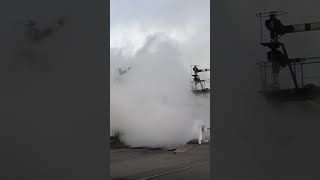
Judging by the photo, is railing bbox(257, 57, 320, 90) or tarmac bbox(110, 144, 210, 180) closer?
railing bbox(257, 57, 320, 90)

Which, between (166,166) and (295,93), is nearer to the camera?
(295,93)

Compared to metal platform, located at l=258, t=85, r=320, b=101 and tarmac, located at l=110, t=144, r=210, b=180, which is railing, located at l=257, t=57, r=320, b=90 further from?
tarmac, located at l=110, t=144, r=210, b=180

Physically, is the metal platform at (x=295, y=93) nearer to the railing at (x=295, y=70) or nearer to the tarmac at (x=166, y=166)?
the railing at (x=295, y=70)

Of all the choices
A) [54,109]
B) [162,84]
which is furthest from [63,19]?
[162,84]

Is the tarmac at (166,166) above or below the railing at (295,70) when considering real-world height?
below

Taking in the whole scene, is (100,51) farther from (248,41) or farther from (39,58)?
(248,41)

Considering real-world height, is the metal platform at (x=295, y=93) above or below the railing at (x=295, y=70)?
below

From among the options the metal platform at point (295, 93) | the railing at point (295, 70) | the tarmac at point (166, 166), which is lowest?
the tarmac at point (166, 166)

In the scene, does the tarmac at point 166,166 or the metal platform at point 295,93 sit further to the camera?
the tarmac at point 166,166

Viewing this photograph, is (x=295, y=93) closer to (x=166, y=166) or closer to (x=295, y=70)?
(x=295, y=70)

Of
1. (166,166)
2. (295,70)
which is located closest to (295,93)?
(295,70)

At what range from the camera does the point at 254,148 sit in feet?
27.4

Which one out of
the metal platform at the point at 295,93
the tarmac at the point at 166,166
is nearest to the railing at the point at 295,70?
the metal platform at the point at 295,93

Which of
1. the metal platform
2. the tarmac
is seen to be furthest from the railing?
the tarmac
